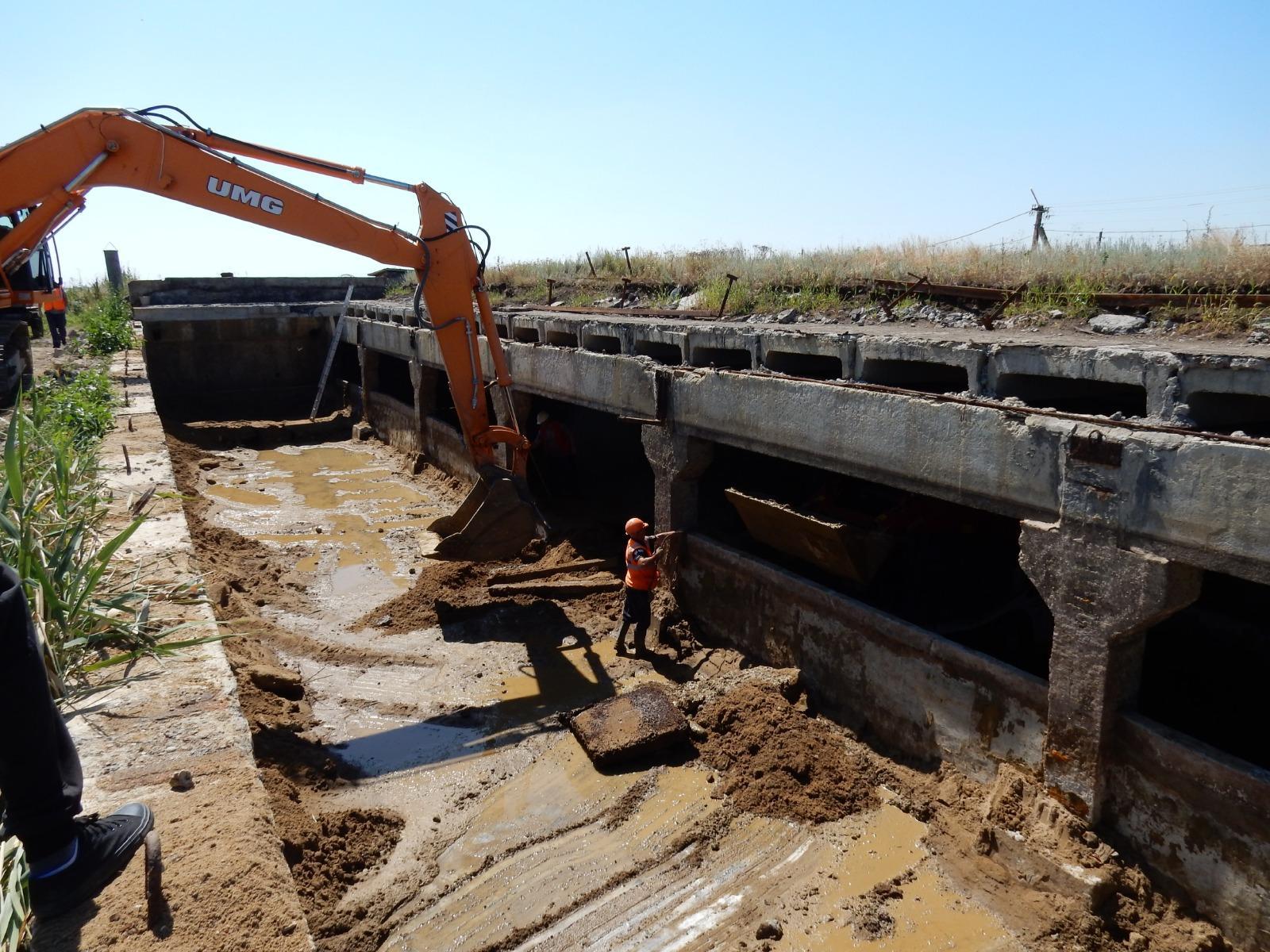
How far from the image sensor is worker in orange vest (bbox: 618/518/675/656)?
7.27 metres

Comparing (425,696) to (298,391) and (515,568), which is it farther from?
(298,391)

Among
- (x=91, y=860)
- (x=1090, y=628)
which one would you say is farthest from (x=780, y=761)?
(x=91, y=860)

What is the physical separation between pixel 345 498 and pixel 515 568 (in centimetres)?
460

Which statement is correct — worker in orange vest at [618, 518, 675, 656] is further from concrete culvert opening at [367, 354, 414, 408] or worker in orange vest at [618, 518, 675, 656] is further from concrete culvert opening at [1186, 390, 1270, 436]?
concrete culvert opening at [367, 354, 414, 408]

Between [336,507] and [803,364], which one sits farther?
[336,507]

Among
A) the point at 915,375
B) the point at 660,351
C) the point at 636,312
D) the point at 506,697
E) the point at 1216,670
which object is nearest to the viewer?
the point at 1216,670

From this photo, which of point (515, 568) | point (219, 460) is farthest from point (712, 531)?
point (219, 460)

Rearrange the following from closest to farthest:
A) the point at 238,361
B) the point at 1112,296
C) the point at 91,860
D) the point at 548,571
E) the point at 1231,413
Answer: the point at 91,860 < the point at 1231,413 < the point at 1112,296 < the point at 548,571 < the point at 238,361

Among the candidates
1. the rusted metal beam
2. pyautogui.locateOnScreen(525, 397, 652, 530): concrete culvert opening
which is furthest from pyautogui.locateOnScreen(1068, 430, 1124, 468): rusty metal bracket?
the rusted metal beam

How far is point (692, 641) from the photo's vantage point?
24.8 feet

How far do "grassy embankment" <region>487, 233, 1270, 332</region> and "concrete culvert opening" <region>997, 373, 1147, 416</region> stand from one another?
2.24ft

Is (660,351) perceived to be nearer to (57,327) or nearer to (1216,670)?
(1216,670)

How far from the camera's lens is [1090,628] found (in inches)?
175

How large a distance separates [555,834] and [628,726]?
0.97 metres
